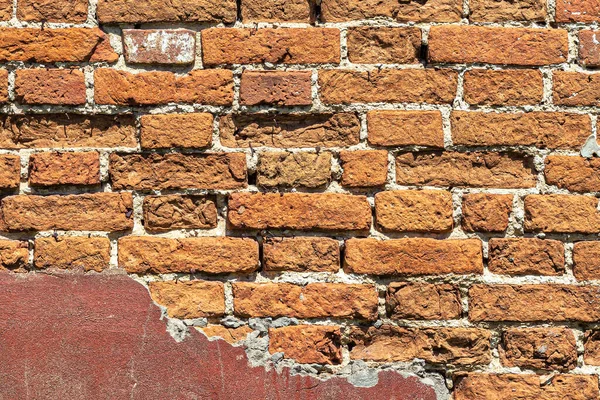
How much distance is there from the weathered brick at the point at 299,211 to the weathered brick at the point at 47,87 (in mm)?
452

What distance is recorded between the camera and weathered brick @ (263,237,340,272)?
164cm

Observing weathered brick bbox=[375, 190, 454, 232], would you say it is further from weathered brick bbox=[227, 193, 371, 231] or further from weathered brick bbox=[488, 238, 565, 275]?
weathered brick bbox=[488, 238, 565, 275]

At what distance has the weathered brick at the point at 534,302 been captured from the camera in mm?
1647

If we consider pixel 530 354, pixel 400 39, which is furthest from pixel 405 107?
pixel 530 354

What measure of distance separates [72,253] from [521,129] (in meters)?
1.10

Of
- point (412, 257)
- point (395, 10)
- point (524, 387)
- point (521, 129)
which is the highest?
point (395, 10)

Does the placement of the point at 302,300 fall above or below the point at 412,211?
below

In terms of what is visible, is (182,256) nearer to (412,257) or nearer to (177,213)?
(177,213)

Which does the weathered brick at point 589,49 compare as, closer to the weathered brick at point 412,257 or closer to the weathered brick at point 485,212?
the weathered brick at point 485,212

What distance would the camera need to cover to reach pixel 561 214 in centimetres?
167

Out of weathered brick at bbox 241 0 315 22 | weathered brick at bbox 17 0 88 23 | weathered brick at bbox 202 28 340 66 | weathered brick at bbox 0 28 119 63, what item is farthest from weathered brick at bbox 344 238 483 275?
weathered brick at bbox 17 0 88 23

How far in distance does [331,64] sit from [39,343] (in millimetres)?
933

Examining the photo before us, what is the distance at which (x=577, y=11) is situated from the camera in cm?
171

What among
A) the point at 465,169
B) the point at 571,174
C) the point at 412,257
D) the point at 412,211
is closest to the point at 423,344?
the point at 412,257
